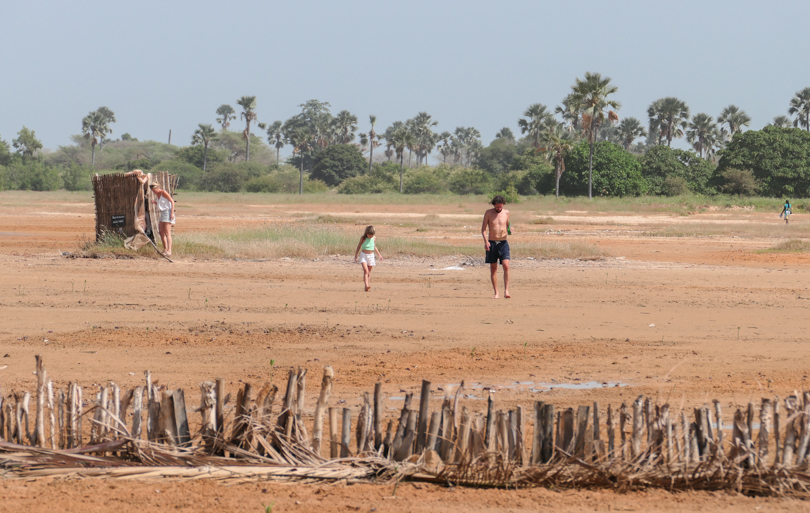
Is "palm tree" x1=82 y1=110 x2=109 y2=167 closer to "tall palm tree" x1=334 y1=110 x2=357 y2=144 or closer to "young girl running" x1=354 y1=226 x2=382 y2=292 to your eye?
"tall palm tree" x1=334 y1=110 x2=357 y2=144

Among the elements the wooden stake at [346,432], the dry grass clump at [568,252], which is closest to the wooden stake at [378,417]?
the wooden stake at [346,432]

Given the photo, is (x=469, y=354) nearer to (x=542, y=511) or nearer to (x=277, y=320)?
(x=277, y=320)

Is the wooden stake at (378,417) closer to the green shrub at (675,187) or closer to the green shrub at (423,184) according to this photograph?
the green shrub at (675,187)

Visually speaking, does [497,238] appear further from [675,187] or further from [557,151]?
[675,187]

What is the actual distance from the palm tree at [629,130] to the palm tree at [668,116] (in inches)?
259

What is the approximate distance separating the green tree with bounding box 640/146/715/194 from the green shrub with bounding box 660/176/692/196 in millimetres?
308

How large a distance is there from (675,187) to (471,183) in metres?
20.9

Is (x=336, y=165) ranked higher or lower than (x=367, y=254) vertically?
higher

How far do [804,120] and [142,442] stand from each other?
9334 cm

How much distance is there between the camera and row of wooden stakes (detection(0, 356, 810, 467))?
4.59m

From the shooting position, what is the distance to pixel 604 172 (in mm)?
59312

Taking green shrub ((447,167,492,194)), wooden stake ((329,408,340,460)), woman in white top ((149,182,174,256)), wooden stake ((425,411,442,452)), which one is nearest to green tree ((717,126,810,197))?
green shrub ((447,167,492,194))

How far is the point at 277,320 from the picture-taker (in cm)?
973

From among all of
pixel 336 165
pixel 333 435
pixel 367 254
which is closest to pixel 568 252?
pixel 367 254
